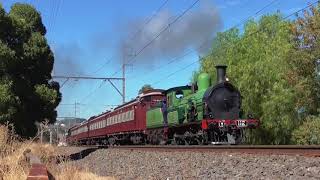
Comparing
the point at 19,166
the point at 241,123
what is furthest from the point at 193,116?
the point at 19,166

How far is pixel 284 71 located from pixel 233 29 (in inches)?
544

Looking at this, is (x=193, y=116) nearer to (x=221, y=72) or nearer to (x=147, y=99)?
(x=221, y=72)

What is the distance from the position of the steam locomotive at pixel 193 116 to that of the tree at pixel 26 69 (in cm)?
591

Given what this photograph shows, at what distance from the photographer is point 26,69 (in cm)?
2516

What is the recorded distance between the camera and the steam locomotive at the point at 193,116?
70.6ft

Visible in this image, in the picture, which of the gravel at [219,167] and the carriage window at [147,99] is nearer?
the gravel at [219,167]

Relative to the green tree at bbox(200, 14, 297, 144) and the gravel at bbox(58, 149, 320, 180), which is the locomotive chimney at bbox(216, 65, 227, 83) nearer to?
the green tree at bbox(200, 14, 297, 144)

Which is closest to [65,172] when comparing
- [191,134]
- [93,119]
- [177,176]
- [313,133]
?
[177,176]

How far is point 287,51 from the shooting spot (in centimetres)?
2928

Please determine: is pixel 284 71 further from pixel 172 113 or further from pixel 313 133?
pixel 172 113

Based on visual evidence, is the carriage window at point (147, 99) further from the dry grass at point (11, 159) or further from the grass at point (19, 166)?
the dry grass at point (11, 159)

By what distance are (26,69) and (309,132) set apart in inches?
630

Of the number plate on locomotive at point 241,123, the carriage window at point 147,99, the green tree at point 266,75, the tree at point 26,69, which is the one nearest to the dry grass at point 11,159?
the tree at point 26,69

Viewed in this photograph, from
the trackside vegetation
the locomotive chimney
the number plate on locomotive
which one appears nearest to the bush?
the trackside vegetation
